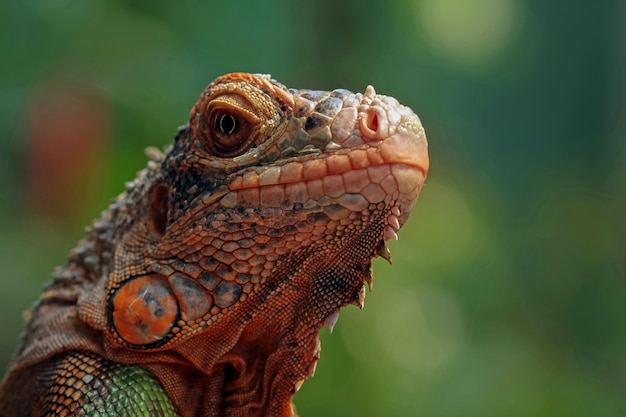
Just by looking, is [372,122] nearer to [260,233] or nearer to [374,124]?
[374,124]

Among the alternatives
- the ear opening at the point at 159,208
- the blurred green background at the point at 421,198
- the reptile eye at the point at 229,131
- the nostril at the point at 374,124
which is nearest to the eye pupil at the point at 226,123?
the reptile eye at the point at 229,131

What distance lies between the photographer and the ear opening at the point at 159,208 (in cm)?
228

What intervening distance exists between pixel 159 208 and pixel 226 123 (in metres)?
0.39

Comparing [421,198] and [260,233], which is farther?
[421,198]

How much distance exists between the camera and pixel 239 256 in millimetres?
2068

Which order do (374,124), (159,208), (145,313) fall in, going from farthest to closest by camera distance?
(159,208)
(145,313)
(374,124)

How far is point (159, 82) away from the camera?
6.37 metres

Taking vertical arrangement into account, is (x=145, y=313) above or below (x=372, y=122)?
below

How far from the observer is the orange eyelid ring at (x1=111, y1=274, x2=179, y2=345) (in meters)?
2.07

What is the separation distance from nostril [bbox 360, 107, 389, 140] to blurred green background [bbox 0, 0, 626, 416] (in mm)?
4077

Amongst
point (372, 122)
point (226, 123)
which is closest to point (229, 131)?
point (226, 123)

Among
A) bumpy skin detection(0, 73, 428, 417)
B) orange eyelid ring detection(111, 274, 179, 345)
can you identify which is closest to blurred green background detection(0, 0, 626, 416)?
bumpy skin detection(0, 73, 428, 417)

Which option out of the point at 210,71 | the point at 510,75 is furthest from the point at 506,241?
the point at 210,71

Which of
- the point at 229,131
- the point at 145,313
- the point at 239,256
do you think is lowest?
the point at 145,313
